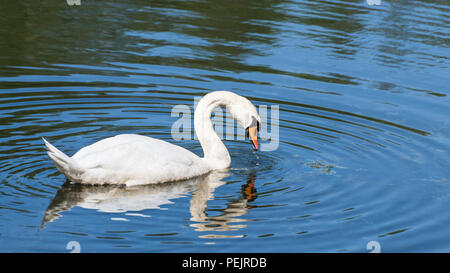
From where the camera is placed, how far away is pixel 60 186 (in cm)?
889

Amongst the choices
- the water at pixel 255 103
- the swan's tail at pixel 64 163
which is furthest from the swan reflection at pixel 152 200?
the swan's tail at pixel 64 163

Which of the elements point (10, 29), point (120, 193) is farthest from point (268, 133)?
point (10, 29)

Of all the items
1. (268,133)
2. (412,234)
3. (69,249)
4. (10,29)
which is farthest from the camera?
(10,29)

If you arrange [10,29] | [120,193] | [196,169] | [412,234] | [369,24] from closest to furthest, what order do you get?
1. [412,234]
2. [120,193]
3. [196,169]
4. [10,29]
5. [369,24]

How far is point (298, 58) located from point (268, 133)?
164 inches

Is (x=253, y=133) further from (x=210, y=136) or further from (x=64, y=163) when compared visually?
(x=64, y=163)

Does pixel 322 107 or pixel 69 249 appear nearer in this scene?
pixel 69 249

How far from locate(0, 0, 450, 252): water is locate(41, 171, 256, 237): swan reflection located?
0.09 feet

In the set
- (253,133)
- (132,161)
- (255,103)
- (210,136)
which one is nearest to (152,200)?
(132,161)

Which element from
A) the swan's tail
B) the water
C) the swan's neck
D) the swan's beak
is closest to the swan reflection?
the water

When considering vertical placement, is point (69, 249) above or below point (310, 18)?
below

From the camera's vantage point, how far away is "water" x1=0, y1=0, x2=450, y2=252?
7.84 metres

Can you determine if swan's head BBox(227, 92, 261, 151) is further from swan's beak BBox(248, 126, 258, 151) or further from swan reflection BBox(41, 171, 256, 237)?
swan reflection BBox(41, 171, 256, 237)

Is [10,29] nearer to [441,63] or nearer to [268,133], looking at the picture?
[268,133]
